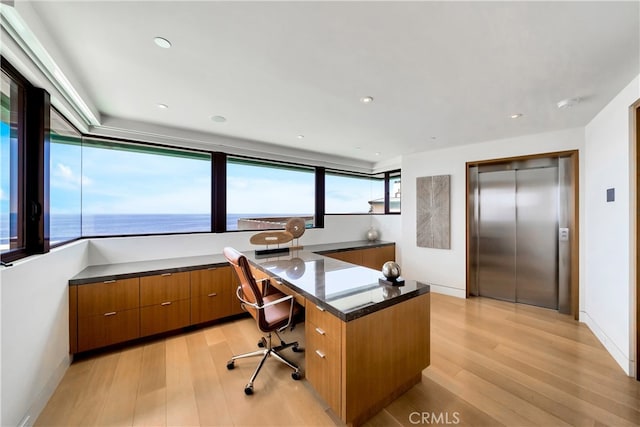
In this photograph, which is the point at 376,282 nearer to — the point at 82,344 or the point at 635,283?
the point at 635,283

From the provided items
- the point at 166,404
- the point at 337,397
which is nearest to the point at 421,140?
the point at 337,397

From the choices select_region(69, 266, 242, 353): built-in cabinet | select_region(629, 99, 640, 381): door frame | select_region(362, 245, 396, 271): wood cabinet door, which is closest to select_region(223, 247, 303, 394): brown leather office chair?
select_region(69, 266, 242, 353): built-in cabinet

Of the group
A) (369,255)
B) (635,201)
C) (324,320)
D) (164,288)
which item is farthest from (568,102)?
(164,288)

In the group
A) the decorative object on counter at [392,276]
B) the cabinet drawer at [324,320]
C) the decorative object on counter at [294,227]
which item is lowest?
the cabinet drawer at [324,320]

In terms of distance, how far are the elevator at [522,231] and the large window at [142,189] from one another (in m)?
4.24

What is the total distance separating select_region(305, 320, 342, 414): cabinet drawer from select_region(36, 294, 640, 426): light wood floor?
226mm

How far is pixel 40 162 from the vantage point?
1.75m

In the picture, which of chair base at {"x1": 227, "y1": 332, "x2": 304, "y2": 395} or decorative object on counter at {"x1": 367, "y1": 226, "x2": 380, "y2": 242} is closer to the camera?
chair base at {"x1": 227, "y1": 332, "x2": 304, "y2": 395}

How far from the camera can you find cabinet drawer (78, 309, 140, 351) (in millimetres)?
2203

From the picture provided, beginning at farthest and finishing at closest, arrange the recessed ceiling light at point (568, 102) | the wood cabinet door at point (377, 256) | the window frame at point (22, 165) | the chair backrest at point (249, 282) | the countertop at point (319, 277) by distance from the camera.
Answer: the wood cabinet door at point (377, 256) < the recessed ceiling light at point (568, 102) < the chair backrest at point (249, 282) < the window frame at point (22, 165) < the countertop at point (319, 277)

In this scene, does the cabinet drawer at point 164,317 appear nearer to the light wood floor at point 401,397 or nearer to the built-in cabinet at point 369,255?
the light wood floor at point 401,397

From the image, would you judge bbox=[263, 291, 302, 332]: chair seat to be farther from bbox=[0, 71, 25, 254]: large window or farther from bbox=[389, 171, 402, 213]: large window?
bbox=[389, 171, 402, 213]: large window

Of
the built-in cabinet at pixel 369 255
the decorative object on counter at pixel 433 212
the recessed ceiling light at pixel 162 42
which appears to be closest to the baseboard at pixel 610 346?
the decorative object on counter at pixel 433 212

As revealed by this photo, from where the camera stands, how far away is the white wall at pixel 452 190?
125 inches
